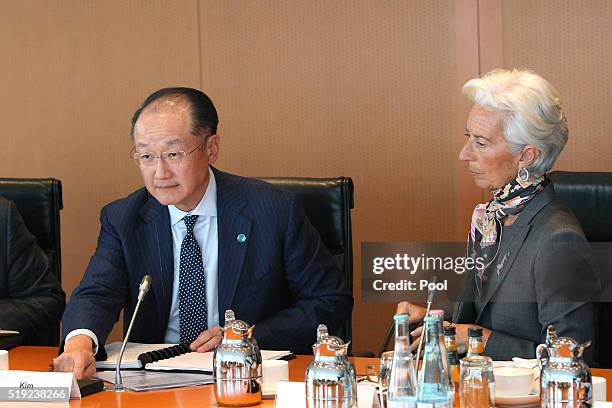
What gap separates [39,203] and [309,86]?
1422 mm

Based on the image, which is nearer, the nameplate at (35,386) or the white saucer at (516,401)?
the white saucer at (516,401)

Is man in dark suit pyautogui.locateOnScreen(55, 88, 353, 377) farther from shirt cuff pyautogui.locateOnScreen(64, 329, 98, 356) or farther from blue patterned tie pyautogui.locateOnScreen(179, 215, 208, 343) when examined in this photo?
shirt cuff pyautogui.locateOnScreen(64, 329, 98, 356)

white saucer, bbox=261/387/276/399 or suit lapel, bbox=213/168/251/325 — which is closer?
white saucer, bbox=261/387/276/399

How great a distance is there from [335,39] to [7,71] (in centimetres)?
156

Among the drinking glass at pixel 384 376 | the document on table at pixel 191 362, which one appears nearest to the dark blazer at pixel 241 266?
the document on table at pixel 191 362

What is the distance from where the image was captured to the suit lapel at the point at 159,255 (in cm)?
315

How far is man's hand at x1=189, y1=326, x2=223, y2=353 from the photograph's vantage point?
2799 millimetres

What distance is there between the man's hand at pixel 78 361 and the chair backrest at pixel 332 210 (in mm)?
957

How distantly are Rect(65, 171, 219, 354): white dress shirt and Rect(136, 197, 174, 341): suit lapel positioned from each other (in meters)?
0.02

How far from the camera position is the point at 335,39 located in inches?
181

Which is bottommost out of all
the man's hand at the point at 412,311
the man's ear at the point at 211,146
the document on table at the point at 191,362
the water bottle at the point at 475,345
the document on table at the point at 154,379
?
the document on table at the point at 154,379

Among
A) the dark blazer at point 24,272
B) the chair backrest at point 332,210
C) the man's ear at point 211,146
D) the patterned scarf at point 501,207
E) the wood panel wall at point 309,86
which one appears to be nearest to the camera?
the patterned scarf at point 501,207

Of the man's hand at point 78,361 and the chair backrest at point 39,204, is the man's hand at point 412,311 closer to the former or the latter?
the man's hand at point 78,361

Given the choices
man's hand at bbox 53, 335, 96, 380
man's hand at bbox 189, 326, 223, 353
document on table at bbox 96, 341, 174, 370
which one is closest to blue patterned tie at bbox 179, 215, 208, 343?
document on table at bbox 96, 341, 174, 370
